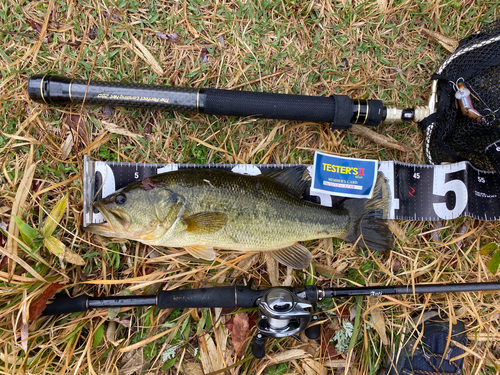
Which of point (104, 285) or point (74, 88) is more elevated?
point (74, 88)

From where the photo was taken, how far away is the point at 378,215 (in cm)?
317

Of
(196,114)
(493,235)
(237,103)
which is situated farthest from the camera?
(493,235)

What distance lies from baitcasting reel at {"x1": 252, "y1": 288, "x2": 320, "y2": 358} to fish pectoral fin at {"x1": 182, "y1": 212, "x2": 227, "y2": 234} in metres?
0.75

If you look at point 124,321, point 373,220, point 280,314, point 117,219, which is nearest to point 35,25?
point 117,219

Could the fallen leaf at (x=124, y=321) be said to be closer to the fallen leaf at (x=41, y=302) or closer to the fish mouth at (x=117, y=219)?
the fallen leaf at (x=41, y=302)

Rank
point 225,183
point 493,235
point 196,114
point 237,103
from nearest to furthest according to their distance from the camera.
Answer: point 225,183 → point 237,103 → point 196,114 → point 493,235

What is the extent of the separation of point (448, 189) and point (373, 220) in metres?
0.98

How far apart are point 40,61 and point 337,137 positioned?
3.22 m

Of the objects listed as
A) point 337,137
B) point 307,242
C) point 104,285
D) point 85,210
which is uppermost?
point 337,137

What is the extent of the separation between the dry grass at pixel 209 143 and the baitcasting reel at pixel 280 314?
55 cm

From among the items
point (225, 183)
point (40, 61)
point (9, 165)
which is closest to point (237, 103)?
point (225, 183)

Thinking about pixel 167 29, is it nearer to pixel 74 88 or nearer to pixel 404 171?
pixel 74 88

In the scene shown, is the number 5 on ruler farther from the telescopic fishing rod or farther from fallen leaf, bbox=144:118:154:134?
fallen leaf, bbox=144:118:154:134

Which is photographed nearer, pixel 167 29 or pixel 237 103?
pixel 237 103
